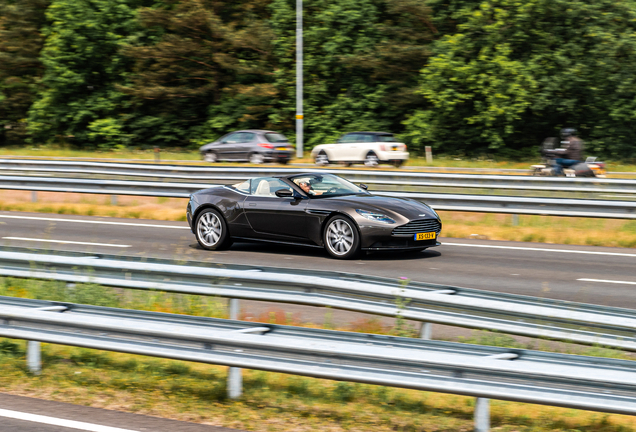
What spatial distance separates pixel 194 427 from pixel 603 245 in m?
10.1

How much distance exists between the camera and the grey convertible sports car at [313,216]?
10875 millimetres

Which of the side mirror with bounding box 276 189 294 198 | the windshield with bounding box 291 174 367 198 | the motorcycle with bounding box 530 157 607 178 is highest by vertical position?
the motorcycle with bounding box 530 157 607 178

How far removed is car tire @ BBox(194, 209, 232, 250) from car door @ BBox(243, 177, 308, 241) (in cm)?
53

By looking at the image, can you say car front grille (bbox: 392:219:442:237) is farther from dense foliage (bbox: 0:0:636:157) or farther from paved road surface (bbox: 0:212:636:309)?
dense foliage (bbox: 0:0:636:157)

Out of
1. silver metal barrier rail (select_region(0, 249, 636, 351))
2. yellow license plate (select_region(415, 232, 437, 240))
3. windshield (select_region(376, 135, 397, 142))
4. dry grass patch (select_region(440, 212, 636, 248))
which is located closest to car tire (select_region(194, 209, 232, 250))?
yellow license plate (select_region(415, 232, 437, 240))

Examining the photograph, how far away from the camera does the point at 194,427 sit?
485 centimetres

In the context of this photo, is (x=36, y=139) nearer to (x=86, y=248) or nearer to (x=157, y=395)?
(x=86, y=248)

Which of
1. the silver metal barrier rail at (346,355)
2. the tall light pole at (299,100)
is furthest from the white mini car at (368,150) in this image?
the silver metal barrier rail at (346,355)

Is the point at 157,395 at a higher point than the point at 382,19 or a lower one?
lower

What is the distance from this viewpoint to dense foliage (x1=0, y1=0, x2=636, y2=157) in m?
33.2

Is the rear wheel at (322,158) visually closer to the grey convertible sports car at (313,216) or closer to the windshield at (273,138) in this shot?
the windshield at (273,138)

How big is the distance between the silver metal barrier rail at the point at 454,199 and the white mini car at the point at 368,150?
12201 millimetres

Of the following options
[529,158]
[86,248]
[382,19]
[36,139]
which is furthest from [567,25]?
[36,139]

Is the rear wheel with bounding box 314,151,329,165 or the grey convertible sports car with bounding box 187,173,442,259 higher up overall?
the rear wheel with bounding box 314,151,329,165
